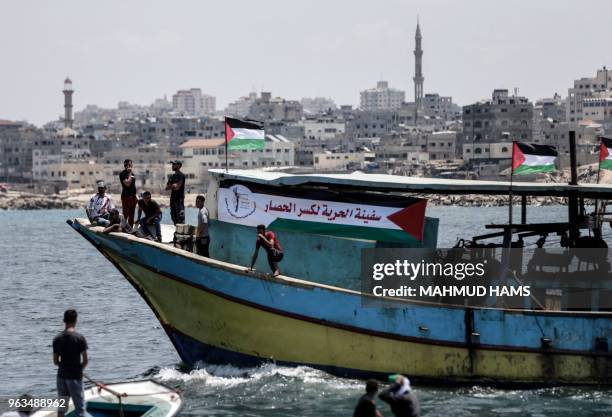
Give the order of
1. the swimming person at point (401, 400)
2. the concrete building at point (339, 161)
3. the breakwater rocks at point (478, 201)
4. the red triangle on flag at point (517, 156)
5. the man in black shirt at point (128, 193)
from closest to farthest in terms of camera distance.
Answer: the swimming person at point (401, 400) → the red triangle on flag at point (517, 156) → the man in black shirt at point (128, 193) → the breakwater rocks at point (478, 201) → the concrete building at point (339, 161)

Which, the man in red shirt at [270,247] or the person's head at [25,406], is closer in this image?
the person's head at [25,406]

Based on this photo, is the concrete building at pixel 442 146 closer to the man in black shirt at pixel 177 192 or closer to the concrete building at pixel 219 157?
the concrete building at pixel 219 157

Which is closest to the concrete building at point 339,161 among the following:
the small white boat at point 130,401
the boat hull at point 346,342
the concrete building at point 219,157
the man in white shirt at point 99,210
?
the concrete building at point 219,157

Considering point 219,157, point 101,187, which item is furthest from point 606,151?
point 219,157

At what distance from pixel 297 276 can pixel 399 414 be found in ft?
20.8

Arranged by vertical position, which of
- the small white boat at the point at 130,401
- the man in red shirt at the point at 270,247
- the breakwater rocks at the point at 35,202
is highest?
the man in red shirt at the point at 270,247

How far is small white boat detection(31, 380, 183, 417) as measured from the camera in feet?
53.3

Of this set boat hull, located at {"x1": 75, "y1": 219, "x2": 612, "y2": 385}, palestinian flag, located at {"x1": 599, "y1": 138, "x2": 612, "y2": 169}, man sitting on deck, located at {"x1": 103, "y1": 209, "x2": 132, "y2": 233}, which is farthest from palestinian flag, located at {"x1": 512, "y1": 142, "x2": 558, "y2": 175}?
man sitting on deck, located at {"x1": 103, "y1": 209, "x2": 132, "y2": 233}

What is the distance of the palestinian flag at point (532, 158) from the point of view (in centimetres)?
2038

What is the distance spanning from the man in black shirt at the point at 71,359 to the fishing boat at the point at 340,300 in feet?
14.6

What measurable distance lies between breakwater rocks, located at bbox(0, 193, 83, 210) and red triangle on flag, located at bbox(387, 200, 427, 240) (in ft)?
470

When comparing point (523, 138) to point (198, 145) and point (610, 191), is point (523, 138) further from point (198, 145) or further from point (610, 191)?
point (610, 191)

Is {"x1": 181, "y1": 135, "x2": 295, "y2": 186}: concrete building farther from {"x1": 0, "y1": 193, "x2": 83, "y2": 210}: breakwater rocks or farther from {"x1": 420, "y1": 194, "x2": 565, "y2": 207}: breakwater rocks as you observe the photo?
{"x1": 420, "y1": 194, "x2": 565, "y2": 207}: breakwater rocks

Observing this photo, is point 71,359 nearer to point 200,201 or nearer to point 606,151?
point 200,201
